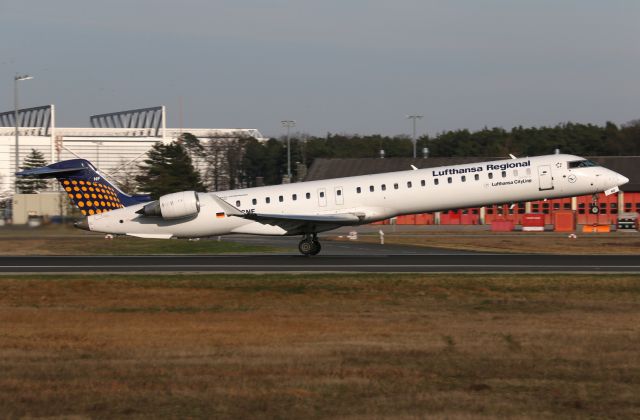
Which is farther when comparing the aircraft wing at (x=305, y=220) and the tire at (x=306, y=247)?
the tire at (x=306, y=247)

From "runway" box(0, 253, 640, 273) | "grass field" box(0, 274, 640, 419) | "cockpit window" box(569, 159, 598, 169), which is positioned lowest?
"grass field" box(0, 274, 640, 419)

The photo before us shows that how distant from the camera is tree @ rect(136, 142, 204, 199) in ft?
259

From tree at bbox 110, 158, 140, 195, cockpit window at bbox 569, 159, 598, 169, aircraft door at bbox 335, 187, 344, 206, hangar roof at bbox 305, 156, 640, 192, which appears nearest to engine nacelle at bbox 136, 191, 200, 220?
aircraft door at bbox 335, 187, 344, 206

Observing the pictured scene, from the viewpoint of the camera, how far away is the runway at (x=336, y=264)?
28672 mm

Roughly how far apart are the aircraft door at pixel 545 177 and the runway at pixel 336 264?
8.56 ft

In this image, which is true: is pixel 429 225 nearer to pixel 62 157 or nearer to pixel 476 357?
pixel 62 157

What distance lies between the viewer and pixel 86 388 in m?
13.4

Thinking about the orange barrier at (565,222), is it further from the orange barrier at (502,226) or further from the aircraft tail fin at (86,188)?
the aircraft tail fin at (86,188)

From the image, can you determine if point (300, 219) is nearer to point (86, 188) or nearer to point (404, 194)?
point (404, 194)

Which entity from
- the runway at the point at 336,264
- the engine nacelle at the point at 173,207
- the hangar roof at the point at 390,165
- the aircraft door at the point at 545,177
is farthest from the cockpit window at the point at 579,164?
the hangar roof at the point at 390,165

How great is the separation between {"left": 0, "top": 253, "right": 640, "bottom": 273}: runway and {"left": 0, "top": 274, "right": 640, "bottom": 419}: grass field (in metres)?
2.76

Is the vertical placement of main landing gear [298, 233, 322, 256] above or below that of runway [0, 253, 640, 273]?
above

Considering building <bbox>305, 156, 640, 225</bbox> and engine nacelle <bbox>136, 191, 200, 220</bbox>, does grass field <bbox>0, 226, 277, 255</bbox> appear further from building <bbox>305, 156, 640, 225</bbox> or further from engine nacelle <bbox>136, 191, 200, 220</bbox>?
building <bbox>305, 156, 640, 225</bbox>

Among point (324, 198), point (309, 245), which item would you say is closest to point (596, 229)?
point (309, 245)
